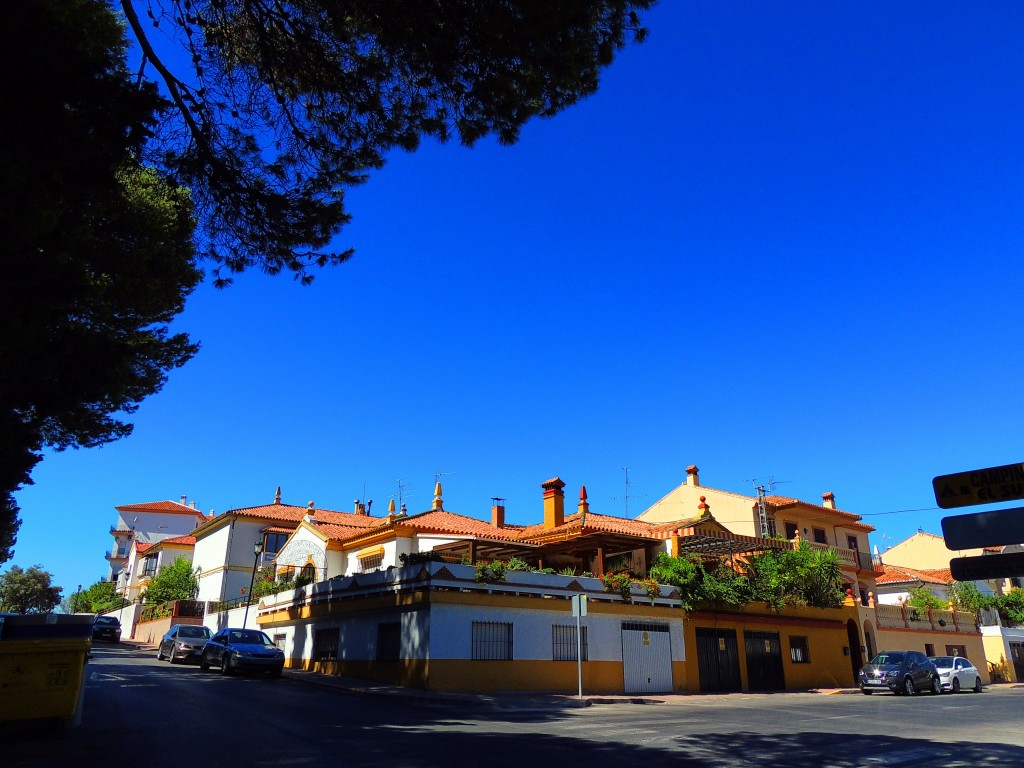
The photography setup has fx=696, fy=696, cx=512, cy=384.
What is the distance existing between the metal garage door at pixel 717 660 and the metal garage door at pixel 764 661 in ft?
2.48

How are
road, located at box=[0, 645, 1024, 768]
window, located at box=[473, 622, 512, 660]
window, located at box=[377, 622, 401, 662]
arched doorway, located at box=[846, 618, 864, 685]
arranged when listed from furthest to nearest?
arched doorway, located at box=[846, 618, 864, 685]
window, located at box=[377, 622, 401, 662]
window, located at box=[473, 622, 512, 660]
road, located at box=[0, 645, 1024, 768]

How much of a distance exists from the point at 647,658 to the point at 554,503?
363 inches

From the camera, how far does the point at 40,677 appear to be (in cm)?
973

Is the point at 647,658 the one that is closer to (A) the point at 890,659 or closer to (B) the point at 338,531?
(A) the point at 890,659

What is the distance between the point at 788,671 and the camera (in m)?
27.8

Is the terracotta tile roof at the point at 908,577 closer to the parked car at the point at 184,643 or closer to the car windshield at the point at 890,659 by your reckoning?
the car windshield at the point at 890,659

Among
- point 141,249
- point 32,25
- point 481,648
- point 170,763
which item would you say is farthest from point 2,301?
point 481,648

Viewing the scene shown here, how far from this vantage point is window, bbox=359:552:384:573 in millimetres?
29867

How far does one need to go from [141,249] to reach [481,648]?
1354 cm

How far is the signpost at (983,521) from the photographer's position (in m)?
5.00

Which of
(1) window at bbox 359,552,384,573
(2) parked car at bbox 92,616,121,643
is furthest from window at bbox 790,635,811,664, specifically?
(2) parked car at bbox 92,616,121,643

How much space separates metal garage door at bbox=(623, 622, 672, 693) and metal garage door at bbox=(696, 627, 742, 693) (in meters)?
1.78

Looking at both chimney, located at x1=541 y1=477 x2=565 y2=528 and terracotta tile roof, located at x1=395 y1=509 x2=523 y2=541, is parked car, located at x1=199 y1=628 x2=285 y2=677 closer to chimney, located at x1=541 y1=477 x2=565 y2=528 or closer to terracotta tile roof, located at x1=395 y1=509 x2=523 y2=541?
terracotta tile roof, located at x1=395 y1=509 x2=523 y2=541

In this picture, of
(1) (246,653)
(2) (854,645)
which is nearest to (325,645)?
(1) (246,653)
